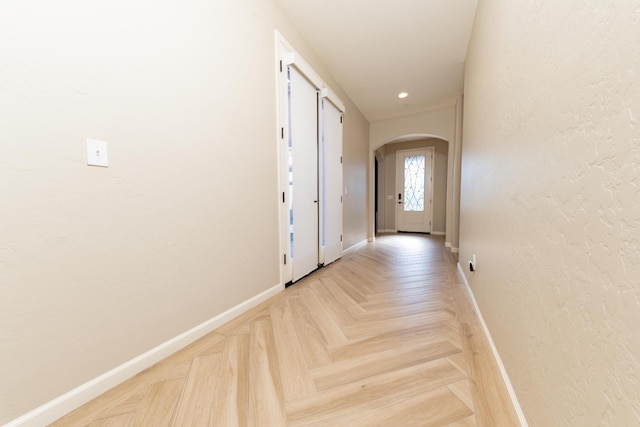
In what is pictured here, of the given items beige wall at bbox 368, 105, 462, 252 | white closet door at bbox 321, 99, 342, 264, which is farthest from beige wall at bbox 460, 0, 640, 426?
beige wall at bbox 368, 105, 462, 252

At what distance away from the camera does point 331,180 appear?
3598 millimetres

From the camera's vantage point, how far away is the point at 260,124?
2109 millimetres

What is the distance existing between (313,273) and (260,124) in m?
1.86

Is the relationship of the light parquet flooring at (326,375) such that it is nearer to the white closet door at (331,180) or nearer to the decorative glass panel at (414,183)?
the white closet door at (331,180)

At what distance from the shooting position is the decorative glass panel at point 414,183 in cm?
686

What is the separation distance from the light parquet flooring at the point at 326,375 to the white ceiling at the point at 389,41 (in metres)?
2.78

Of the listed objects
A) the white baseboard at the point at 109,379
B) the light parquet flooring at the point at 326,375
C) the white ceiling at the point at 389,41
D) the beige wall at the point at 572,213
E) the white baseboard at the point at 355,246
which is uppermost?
the white ceiling at the point at 389,41

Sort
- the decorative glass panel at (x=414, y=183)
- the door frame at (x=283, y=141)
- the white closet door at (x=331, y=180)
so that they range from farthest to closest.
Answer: the decorative glass panel at (x=414, y=183)
the white closet door at (x=331, y=180)
the door frame at (x=283, y=141)

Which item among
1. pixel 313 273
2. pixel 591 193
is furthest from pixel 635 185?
pixel 313 273

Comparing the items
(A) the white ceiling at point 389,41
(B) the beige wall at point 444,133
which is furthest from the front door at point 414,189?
(A) the white ceiling at point 389,41

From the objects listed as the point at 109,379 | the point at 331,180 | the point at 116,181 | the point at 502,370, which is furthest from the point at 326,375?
the point at 331,180

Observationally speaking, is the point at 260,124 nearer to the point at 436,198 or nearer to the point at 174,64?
the point at 174,64

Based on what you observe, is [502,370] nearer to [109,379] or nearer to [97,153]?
[109,379]

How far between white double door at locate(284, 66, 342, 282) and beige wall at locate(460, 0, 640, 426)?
1853 mm
